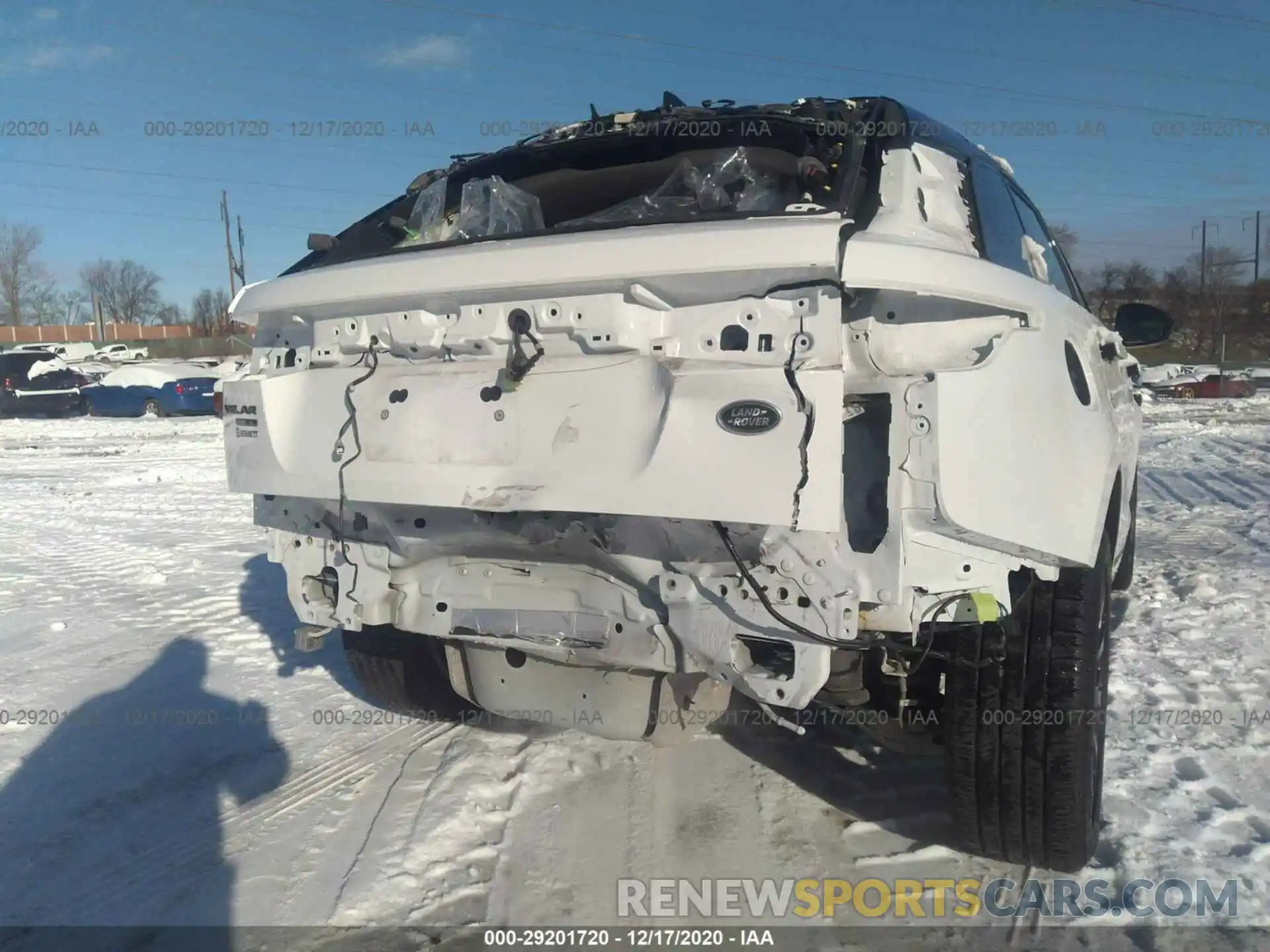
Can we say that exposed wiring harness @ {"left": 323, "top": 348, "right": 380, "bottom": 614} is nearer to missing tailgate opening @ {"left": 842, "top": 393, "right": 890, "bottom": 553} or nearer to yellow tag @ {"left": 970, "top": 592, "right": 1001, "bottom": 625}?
missing tailgate opening @ {"left": 842, "top": 393, "right": 890, "bottom": 553}

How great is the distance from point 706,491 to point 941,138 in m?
1.59

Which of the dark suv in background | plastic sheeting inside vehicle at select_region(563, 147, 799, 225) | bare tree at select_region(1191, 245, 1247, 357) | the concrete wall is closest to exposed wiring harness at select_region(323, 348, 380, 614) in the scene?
plastic sheeting inside vehicle at select_region(563, 147, 799, 225)

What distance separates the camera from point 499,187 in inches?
124

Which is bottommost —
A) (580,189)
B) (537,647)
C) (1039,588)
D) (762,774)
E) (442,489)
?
(762,774)

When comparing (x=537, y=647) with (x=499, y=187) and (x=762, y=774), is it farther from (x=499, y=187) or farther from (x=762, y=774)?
(x=499, y=187)

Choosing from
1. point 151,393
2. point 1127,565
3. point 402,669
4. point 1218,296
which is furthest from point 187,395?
point 1218,296

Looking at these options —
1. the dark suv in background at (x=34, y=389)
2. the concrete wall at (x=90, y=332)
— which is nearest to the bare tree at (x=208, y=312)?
the concrete wall at (x=90, y=332)

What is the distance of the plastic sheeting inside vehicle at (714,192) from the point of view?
278 centimetres

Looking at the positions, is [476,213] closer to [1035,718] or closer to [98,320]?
[1035,718]

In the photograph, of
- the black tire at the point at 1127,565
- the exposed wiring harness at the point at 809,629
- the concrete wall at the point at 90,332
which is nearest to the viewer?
the exposed wiring harness at the point at 809,629

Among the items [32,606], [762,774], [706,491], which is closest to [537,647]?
[706,491]

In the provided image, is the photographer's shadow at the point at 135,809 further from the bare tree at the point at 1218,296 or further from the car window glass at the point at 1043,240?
the bare tree at the point at 1218,296

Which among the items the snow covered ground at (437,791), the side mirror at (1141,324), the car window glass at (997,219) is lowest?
the snow covered ground at (437,791)

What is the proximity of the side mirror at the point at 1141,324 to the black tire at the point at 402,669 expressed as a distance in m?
3.35
